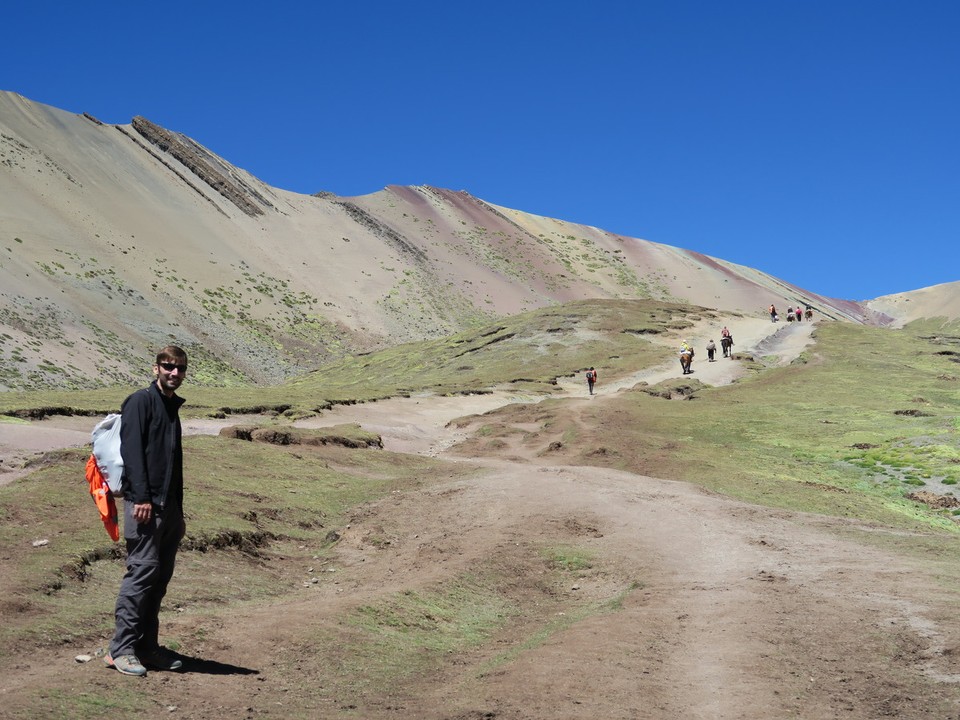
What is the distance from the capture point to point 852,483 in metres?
27.5

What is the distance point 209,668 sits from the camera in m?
8.64

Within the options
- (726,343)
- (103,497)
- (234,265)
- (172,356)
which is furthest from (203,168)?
(103,497)

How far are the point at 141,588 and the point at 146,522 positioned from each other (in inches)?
23.6

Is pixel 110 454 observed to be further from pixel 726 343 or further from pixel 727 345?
pixel 727 345

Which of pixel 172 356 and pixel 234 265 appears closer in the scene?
pixel 172 356

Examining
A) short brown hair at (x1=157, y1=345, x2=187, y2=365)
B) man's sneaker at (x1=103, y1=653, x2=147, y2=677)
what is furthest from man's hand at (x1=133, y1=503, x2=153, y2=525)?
short brown hair at (x1=157, y1=345, x2=187, y2=365)

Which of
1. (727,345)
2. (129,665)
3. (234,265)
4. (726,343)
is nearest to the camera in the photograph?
(129,665)

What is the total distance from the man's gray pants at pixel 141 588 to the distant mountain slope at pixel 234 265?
55.4 metres

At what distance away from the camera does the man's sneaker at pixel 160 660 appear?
8312mm

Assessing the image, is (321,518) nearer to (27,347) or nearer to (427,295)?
(27,347)

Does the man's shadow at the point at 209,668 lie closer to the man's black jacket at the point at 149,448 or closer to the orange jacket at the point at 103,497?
the orange jacket at the point at 103,497

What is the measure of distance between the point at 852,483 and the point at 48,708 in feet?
82.1

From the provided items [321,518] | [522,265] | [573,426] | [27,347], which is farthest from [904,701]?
[522,265]

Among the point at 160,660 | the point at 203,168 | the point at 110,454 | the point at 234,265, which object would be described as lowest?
the point at 160,660
